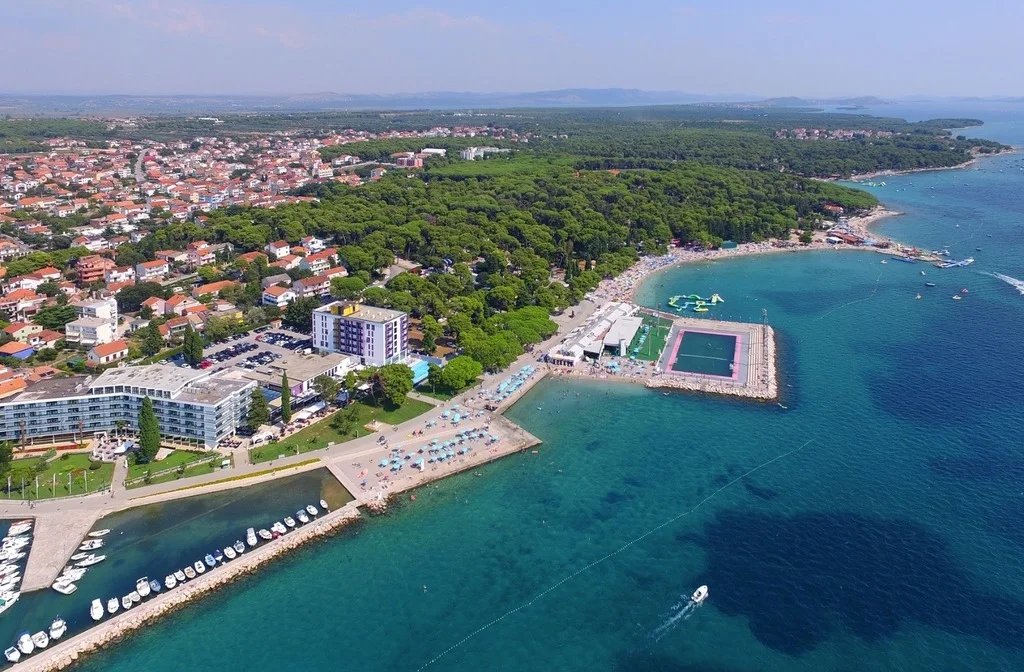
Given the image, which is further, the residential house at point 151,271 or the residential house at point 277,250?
the residential house at point 277,250

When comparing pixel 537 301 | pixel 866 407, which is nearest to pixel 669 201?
pixel 537 301

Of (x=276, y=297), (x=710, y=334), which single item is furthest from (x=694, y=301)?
(x=276, y=297)

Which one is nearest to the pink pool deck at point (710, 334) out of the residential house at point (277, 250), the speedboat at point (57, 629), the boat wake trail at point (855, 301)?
the boat wake trail at point (855, 301)

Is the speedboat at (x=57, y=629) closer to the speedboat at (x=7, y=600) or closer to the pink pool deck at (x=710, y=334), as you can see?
the speedboat at (x=7, y=600)

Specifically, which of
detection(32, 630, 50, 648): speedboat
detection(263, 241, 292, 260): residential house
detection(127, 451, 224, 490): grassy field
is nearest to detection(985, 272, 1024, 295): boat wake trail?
detection(127, 451, 224, 490): grassy field

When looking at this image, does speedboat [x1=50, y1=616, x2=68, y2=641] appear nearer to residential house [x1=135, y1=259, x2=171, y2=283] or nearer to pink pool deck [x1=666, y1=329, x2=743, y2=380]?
pink pool deck [x1=666, y1=329, x2=743, y2=380]
